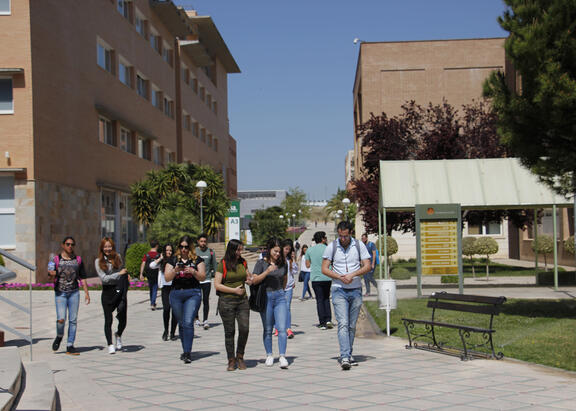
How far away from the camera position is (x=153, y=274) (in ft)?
53.9

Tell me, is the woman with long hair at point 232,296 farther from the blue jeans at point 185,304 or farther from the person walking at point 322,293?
the person walking at point 322,293

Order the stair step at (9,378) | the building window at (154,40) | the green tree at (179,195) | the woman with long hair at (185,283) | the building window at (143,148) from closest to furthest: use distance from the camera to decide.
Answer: the stair step at (9,378) → the woman with long hair at (185,283) → the green tree at (179,195) → the building window at (143,148) → the building window at (154,40)

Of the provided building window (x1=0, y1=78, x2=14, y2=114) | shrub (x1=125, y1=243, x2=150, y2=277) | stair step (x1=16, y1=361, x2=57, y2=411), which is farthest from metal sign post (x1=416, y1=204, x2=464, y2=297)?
building window (x1=0, y1=78, x2=14, y2=114)

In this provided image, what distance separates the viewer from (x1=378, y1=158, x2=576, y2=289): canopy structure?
18547 millimetres

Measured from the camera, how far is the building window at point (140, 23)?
39263mm

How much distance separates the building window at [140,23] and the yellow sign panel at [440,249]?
27.7 meters

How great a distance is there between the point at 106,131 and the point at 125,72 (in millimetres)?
5178

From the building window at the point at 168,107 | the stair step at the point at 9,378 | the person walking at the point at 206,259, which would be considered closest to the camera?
the stair step at the point at 9,378

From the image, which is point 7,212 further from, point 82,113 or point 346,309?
point 346,309

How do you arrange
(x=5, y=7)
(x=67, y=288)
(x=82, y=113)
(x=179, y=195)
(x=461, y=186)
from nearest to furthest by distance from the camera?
(x=67, y=288) < (x=461, y=186) < (x=5, y=7) < (x=82, y=113) < (x=179, y=195)

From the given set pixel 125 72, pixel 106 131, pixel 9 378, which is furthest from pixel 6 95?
pixel 9 378

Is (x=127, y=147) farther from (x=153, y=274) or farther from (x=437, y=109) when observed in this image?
(x=153, y=274)

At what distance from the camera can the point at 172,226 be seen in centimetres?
3219

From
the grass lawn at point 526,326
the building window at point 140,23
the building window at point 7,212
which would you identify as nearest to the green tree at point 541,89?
the grass lawn at point 526,326
